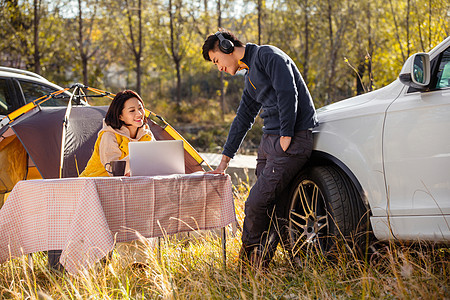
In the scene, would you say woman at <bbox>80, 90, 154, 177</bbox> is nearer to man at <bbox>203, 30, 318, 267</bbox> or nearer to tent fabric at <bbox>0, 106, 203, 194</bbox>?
tent fabric at <bbox>0, 106, 203, 194</bbox>

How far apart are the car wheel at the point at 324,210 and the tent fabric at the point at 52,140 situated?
2083 mm

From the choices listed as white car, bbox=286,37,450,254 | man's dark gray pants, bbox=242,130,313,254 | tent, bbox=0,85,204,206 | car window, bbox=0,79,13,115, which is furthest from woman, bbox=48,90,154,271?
car window, bbox=0,79,13,115

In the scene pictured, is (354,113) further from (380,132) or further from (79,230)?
(79,230)

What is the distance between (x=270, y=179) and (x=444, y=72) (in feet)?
4.20

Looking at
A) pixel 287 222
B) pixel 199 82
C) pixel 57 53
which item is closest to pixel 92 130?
pixel 287 222

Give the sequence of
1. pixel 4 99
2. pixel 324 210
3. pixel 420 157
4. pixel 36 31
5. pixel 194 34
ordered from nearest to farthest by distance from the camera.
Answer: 1. pixel 420 157
2. pixel 324 210
3. pixel 4 99
4. pixel 36 31
5. pixel 194 34

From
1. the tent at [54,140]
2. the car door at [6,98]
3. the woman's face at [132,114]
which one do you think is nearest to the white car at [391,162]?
the woman's face at [132,114]

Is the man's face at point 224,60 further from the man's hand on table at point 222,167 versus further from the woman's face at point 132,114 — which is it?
the woman's face at point 132,114

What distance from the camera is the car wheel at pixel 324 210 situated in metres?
3.57

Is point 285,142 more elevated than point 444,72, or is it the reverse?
point 444,72

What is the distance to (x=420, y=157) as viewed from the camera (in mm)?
3191

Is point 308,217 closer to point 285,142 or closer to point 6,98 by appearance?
point 285,142

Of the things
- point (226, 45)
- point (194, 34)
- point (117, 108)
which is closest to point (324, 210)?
point (226, 45)

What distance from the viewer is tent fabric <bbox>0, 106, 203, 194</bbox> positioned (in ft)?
18.6
